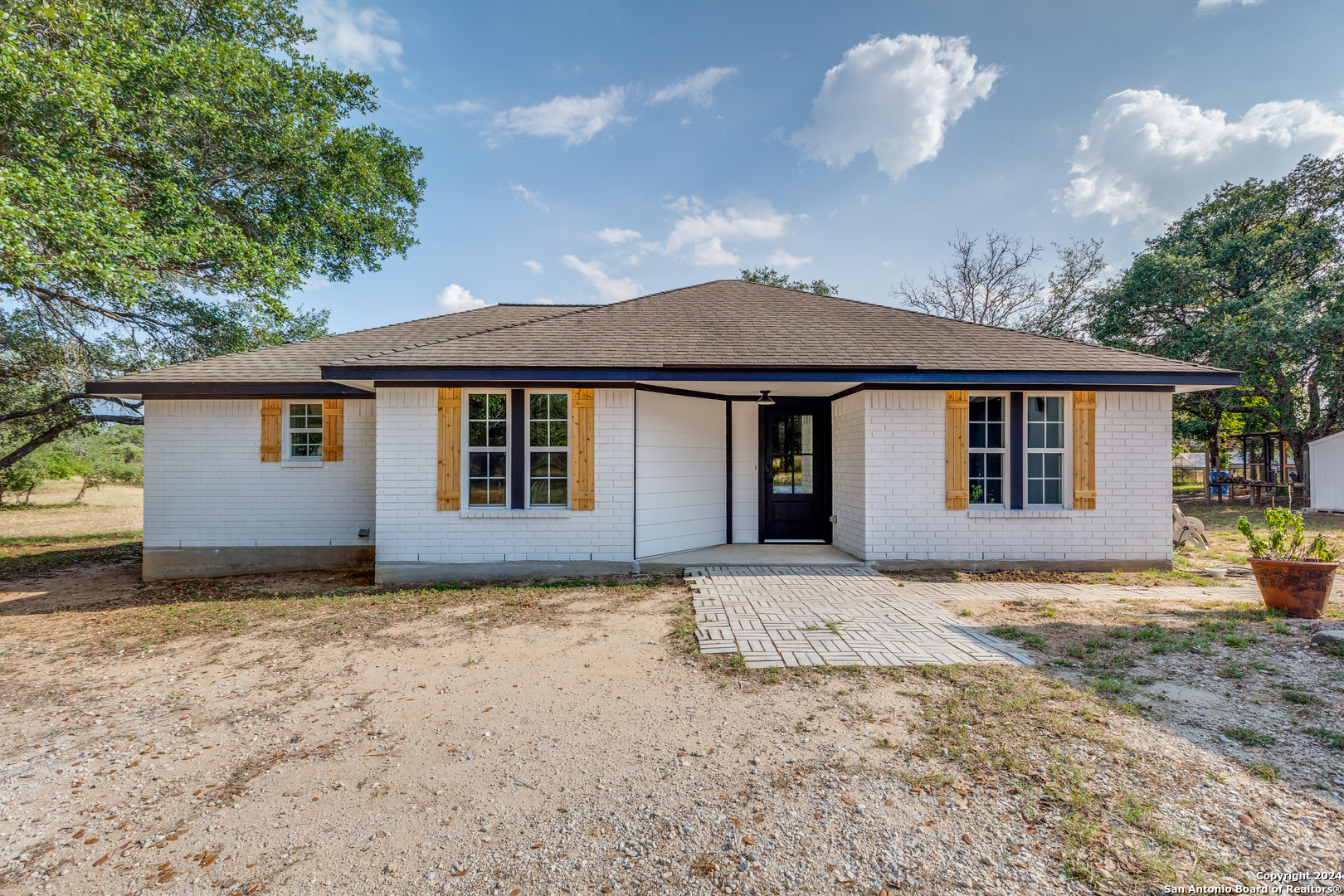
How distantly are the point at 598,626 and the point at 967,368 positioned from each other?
232 inches

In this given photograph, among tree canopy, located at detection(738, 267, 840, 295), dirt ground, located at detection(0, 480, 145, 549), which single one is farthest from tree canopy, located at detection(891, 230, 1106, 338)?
dirt ground, located at detection(0, 480, 145, 549)

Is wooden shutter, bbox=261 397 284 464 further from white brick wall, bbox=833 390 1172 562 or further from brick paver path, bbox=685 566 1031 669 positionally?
white brick wall, bbox=833 390 1172 562

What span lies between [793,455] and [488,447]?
5136mm

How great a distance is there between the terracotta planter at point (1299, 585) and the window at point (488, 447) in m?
8.75

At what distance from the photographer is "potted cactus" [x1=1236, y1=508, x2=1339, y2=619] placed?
5.04 metres

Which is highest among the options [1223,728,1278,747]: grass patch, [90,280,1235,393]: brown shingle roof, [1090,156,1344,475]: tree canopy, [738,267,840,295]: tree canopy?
[738,267,840,295]: tree canopy

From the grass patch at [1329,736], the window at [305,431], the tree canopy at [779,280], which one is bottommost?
the grass patch at [1329,736]

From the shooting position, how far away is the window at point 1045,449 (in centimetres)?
743

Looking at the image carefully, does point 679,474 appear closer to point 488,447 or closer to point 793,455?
point 793,455

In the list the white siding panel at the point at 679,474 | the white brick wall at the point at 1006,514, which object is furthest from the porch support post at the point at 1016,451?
the white siding panel at the point at 679,474

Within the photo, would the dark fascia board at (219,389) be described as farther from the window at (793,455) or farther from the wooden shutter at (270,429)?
the window at (793,455)

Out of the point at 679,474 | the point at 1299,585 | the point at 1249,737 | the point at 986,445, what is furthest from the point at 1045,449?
Result: the point at 679,474

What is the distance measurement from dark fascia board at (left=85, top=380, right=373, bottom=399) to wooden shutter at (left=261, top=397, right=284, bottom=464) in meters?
0.15

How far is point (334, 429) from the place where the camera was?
26.5 ft
